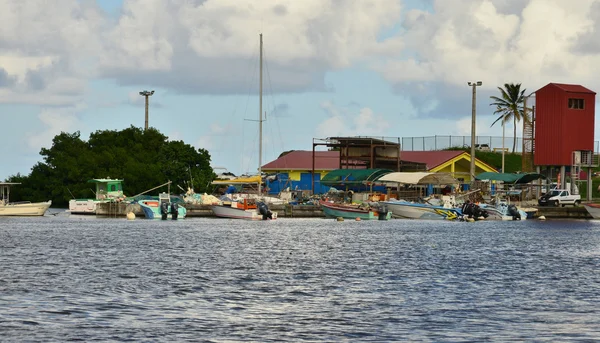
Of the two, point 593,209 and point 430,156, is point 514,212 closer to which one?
point 593,209

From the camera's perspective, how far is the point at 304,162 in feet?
442

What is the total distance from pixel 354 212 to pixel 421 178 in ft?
32.1

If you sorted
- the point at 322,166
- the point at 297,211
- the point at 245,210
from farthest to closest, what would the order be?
the point at 322,166
the point at 297,211
the point at 245,210

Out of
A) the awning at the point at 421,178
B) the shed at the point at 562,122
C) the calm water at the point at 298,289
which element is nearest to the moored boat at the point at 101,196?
the awning at the point at 421,178

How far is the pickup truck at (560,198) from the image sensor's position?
104m

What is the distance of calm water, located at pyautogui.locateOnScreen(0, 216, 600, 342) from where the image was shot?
2709 cm

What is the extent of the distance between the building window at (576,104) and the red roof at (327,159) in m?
21.2

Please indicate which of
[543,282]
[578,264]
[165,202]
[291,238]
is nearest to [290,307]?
[543,282]

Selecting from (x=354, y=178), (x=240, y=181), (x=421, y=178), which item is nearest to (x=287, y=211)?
(x=354, y=178)

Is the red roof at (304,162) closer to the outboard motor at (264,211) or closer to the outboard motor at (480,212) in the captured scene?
the outboard motor at (264,211)

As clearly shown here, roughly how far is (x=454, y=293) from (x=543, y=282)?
623 cm

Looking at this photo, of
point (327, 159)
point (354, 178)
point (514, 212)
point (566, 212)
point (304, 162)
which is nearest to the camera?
point (566, 212)

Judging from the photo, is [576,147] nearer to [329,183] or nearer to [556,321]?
[329,183]

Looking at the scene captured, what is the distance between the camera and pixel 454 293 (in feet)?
118
